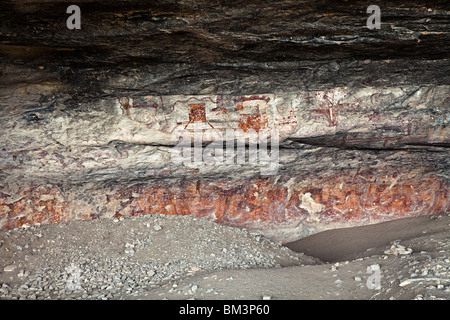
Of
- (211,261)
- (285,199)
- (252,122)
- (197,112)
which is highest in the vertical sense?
(197,112)

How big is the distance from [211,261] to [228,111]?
1.69m

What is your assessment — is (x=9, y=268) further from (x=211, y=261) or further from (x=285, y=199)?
(x=285, y=199)

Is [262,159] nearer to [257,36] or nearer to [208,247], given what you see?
[208,247]

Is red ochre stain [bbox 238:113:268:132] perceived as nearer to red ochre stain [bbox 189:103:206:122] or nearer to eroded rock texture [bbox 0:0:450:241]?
eroded rock texture [bbox 0:0:450:241]

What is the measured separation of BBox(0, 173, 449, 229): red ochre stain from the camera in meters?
5.15

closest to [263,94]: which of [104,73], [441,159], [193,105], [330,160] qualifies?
[193,105]

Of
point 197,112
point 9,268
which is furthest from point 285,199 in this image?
point 9,268

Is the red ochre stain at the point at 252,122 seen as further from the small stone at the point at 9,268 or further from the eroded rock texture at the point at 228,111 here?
the small stone at the point at 9,268

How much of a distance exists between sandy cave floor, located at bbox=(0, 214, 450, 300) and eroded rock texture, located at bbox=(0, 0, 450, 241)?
0.34m

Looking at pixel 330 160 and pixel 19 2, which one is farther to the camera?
pixel 330 160

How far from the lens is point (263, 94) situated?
14.9ft

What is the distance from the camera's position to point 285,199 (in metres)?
5.38

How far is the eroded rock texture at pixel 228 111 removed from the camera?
3.47 meters

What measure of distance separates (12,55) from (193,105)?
6.17ft
